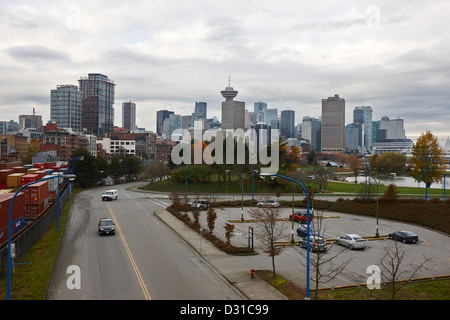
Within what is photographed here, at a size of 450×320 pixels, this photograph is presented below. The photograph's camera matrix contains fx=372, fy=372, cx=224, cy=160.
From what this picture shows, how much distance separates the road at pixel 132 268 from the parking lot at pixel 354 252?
436 cm

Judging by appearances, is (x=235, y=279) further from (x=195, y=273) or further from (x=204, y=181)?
(x=204, y=181)

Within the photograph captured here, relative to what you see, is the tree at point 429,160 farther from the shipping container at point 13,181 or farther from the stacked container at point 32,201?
the shipping container at point 13,181

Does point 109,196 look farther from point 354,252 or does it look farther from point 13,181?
point 354,252

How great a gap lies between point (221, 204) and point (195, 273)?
1360 inches

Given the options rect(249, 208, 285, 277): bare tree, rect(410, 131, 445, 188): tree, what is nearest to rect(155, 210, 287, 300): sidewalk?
rect(249, 208, 285, 277): bare tree

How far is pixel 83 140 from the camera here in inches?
6668

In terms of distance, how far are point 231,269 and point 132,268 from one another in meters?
6.35

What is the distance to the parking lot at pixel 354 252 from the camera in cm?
2369

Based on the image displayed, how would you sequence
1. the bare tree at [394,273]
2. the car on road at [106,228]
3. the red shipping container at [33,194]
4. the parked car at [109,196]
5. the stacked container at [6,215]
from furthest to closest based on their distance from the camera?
the parked car at [109,196]
the red shipping container at [33,194]
the car on road at [106,228]
the stacked container at [6,215]
the bare tree at [394,273]

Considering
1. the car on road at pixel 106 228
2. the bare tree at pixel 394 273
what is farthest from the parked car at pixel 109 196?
the bare tree at pixel 394 273

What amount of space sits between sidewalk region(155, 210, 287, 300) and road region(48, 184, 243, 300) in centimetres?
51

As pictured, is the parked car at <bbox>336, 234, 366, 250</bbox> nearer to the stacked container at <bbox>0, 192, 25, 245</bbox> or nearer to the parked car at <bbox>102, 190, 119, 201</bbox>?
the stacked container at <bbox>0, 192, 25, 245</bbox>

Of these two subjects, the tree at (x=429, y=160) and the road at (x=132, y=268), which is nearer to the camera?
the road at (x=132, y=268)

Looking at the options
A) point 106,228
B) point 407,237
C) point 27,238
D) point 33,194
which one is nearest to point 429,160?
point 407,237
